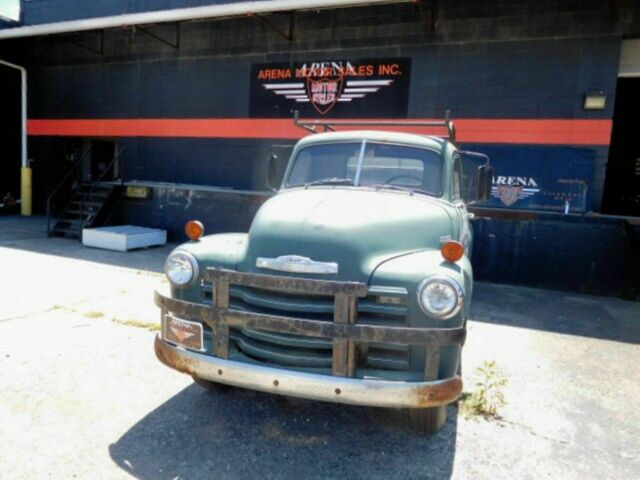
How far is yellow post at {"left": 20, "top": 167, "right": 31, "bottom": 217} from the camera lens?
14320 millimetres

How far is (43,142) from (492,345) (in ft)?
47.9

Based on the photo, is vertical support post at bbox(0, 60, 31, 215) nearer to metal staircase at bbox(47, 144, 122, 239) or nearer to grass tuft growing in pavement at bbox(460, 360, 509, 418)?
metal staircase at bbox(47, 144, 122, 239)

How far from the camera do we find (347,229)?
3076mm

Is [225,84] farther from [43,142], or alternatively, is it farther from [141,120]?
[43,142]

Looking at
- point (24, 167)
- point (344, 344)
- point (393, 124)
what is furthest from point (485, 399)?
point (24, 167)

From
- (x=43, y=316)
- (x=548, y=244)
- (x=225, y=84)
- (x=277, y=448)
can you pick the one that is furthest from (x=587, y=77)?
(x=43, y=316)

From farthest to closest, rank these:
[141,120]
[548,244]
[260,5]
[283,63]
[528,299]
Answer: [141,120], [283,63], [260,5], [548,244], [528,299]

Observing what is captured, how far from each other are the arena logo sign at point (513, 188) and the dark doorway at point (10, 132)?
583 inches

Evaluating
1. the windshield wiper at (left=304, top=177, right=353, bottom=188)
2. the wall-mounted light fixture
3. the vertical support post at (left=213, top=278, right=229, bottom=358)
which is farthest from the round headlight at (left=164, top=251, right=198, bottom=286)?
the wall-mounted light fixture

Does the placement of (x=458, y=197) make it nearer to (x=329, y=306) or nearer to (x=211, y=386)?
(x=329, y=306)

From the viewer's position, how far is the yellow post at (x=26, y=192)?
14320mm

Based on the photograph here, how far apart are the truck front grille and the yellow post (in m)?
14.0

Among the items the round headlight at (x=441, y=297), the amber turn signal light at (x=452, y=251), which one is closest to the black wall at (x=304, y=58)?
the amber turn signal light at (x=452, y=251)

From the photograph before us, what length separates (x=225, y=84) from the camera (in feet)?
39.1
